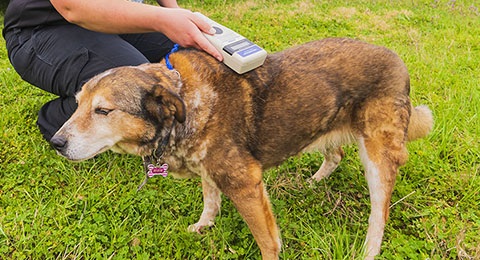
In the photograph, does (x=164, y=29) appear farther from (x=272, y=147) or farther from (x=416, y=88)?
(x=416, y=88)

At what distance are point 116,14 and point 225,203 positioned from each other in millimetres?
1698

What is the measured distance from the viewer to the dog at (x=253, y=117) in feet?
7.33

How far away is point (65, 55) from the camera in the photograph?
306cm

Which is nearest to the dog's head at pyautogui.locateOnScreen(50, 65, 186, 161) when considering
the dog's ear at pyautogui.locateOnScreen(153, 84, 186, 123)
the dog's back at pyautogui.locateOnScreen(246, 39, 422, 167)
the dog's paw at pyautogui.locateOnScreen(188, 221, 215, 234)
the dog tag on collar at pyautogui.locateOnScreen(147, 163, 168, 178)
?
the dog's ear at pyautogui.locateOnScreen(153, 84, 186, 123)

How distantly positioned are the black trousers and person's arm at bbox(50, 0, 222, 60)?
0.54 metres

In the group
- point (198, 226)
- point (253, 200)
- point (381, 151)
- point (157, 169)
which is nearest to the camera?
point (253, 200)

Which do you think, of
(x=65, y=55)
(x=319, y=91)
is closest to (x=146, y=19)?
(x=65, y=55)

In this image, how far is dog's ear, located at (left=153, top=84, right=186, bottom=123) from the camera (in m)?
2.19

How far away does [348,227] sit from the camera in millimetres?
3025

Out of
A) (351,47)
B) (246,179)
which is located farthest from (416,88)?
(246,179)

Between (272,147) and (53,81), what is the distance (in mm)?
1908

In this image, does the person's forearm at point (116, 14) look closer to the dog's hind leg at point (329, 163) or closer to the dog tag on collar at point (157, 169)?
the dog tag on collar at point (157, 169)

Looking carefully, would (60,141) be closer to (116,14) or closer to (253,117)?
(116,14)

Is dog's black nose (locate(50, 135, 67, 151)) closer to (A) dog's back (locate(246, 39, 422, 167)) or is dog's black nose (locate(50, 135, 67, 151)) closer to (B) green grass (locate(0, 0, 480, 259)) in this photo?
(B) green grass (locate(0, 0, 480, 259))
